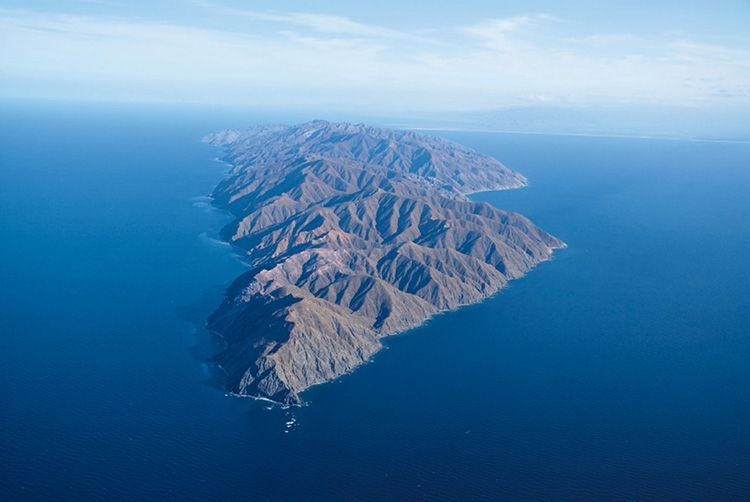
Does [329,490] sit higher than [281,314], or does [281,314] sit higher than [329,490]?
[281,314]

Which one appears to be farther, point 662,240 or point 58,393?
point 662,240

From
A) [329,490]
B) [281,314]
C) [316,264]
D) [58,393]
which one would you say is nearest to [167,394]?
[58,393]

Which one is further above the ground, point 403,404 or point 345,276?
point 345,276

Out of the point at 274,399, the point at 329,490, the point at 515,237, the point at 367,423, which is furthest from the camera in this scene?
the point at 515,237

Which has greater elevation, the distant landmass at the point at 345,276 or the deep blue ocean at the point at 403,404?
the distant landmass at the point at 345,276

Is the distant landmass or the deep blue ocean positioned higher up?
the distant landmass

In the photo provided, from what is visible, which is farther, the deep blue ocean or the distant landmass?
the distant landmass

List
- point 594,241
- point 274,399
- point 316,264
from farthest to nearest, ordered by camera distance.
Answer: point 594,241, point 316,264, point 274,399

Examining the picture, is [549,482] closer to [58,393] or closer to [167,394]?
[167,394]

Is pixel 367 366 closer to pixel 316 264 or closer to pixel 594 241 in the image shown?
pixel 316 264

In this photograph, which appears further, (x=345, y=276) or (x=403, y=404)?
(x=345, y=276)

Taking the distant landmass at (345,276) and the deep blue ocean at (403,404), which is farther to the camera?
the distant landmass at (345,276)
